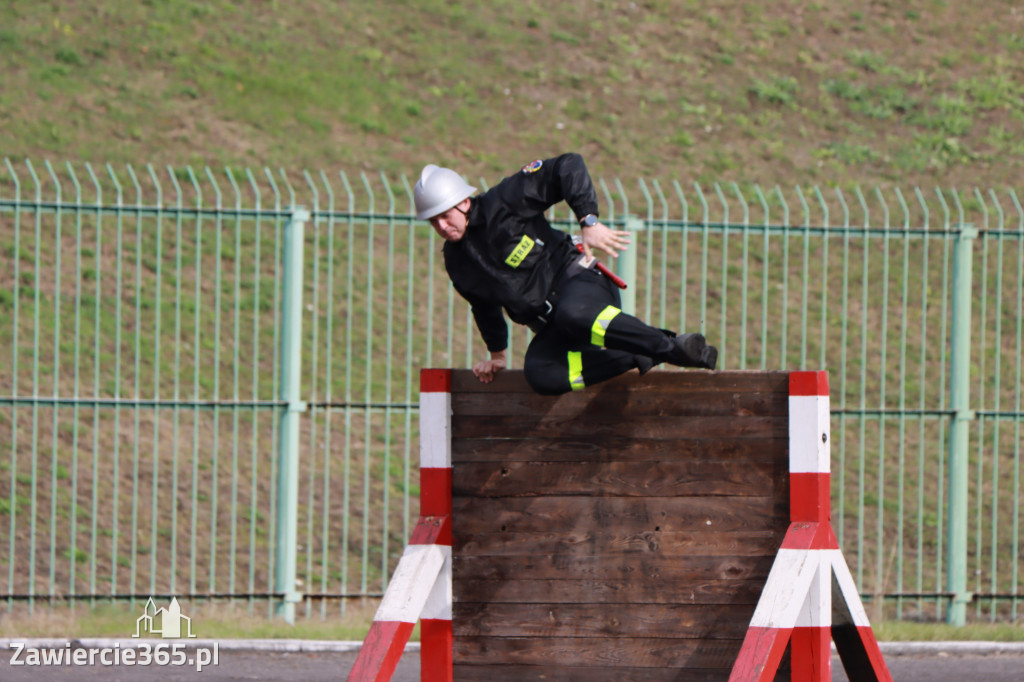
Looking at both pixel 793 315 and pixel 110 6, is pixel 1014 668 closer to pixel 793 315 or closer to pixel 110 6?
pixel 793 315

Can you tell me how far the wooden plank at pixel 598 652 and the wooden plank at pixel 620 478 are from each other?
21.5 inches

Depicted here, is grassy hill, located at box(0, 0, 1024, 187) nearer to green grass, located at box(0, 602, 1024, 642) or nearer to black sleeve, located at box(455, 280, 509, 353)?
green grass, located at box(0, 602, 1024, 642)

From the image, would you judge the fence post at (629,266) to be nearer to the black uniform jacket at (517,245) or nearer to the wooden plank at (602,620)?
the black uniform jacket at (517,245)

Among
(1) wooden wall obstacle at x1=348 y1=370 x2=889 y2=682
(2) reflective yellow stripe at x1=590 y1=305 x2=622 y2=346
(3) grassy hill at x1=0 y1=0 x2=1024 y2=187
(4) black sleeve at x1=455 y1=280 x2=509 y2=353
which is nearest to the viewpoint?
(1) wooden wall obstacle at x1=348 y1=370 x2=889 y2=682

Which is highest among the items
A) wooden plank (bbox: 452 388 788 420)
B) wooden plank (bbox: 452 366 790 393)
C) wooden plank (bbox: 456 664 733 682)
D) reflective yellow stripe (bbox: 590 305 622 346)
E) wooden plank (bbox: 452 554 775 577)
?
reflective yellow stripe (bbox: 590 305 622 346)

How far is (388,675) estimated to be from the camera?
14.6 ft

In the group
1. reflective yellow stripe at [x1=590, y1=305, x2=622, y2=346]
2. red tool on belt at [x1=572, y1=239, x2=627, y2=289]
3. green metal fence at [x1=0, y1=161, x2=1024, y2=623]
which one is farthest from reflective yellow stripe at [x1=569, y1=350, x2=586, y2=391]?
Result: green metal fence at [x1=0, y1=161, x2=1024, y2=623]

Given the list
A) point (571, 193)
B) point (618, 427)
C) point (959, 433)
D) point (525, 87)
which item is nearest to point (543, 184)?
point (571, 193)

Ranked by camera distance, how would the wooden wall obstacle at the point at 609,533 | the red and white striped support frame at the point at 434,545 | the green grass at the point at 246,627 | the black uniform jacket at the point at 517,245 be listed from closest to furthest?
1. the wooden wall obstacle at the point at 609,533
2. the red and white striped support frame at the point at 434,545
3. the black uniform jacket at the point at 517,245
4. the green grass at the point at 246,627

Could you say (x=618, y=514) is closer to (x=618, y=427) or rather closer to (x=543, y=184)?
(x=618, y=427)

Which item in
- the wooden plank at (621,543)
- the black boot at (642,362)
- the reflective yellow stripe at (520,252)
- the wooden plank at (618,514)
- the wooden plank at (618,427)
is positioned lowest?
the wooden plank at (621,543)

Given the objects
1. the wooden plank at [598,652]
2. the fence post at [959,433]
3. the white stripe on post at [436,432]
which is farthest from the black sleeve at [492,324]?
the fence post at [959,433]

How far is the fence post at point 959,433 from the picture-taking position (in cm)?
746

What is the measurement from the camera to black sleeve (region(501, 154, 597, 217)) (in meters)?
4.73
